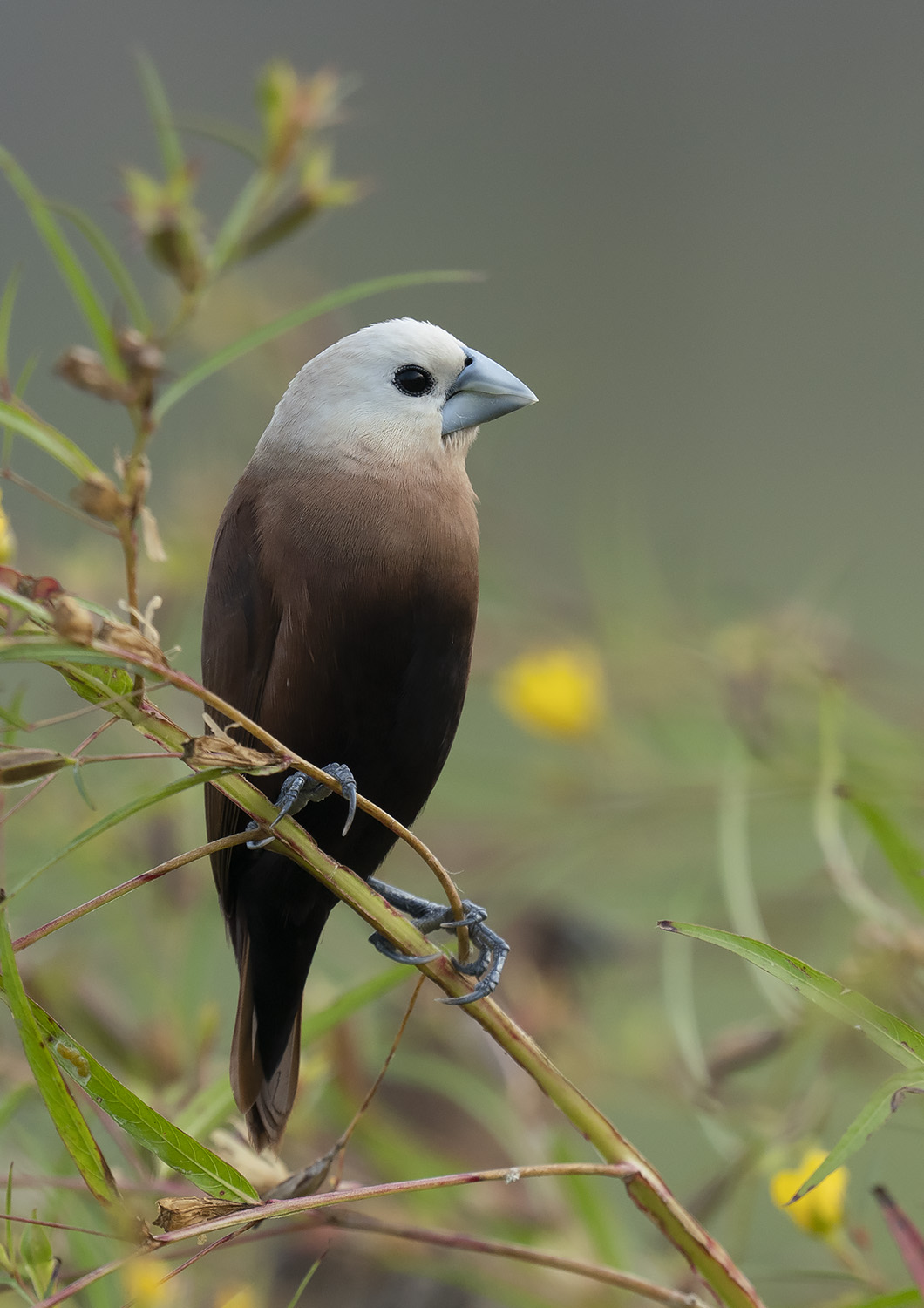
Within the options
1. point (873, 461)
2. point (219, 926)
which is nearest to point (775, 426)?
point (873, 461)

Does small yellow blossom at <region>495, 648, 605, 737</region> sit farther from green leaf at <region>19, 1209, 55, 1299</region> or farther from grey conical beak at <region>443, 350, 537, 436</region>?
green leaf at <region>19, 1209, 55, 1299</region>

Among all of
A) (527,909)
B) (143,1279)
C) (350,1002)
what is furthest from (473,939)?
(527,909)

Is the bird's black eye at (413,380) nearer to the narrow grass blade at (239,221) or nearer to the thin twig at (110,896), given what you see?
the narrow grass blade at (239,221)

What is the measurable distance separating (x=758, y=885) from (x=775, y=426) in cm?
355

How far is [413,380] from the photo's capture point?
3.77ft

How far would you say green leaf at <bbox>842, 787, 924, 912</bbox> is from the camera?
0.85 meters

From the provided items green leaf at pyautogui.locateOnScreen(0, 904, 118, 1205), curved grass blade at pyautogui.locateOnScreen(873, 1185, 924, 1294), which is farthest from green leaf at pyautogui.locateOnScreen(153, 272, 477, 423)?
curved grass blade at pyautogui.locateOnScreen(873, 1185, 924, 1294)

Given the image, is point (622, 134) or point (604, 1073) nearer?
point (604, 1073)

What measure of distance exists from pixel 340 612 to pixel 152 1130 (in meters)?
0.44

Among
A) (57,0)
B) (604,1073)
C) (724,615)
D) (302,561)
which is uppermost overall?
(57,0)

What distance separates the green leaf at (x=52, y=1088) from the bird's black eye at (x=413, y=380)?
2.09 feet

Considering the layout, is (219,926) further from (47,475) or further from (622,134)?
(622,134)

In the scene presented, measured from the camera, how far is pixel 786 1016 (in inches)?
39.2

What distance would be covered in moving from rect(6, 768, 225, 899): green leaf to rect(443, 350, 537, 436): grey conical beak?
1.89 feet
